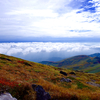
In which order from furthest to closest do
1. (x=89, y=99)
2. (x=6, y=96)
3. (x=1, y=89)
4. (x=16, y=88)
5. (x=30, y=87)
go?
(x=89, y=99) → (x=30, y=87) → (x=16, y=88) → (x=1, y=89) → (x=6, y=96)

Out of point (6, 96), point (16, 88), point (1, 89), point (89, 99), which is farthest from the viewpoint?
point (89, 99)

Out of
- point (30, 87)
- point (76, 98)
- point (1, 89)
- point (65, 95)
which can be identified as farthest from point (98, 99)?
point (1, 89)

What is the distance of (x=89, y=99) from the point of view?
837cm

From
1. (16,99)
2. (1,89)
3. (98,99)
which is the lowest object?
(98,99)

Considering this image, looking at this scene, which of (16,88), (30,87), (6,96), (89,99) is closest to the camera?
(6,96)

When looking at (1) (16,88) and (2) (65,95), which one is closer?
(1) (16,88)

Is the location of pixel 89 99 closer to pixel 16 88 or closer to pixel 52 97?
pixel 52 97

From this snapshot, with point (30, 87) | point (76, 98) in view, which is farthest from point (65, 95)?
point (30, 87)

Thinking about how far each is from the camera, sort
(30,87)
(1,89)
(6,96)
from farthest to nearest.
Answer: (30,87)
(1,89)
(6,96)

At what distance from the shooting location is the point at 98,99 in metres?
8.51

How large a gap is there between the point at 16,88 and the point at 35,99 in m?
2.00

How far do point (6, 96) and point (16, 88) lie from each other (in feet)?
4.46

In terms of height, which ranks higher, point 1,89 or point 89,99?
point 1,89

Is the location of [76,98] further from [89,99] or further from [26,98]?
[26,98]
